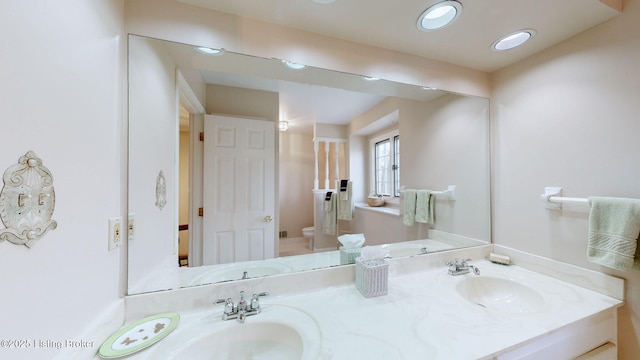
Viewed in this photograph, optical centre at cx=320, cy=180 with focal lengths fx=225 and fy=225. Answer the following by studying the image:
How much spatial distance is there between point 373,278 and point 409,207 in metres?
0.69

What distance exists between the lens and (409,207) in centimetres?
160

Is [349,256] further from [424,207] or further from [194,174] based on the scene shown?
[194,174]

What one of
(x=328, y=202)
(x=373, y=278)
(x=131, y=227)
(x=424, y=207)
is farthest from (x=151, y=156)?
(x=424, y=207)

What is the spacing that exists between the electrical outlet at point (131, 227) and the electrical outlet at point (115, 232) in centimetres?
4

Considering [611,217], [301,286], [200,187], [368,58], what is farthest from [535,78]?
[200,187]

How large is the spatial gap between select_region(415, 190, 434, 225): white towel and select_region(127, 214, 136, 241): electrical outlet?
63.5 inches

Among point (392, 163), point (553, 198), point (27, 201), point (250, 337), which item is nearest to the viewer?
point (27, 201)

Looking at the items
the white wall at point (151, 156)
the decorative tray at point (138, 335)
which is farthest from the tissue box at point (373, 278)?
the white wall at point (151, 156)

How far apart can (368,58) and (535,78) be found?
3.47ft

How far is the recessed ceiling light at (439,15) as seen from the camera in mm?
1030

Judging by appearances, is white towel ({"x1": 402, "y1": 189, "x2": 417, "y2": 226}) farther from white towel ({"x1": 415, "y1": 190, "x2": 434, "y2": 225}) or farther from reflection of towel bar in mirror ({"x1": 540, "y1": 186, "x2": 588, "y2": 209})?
reflection of towel bar in mirror ({"x1": 540, "y1": 186, "x2": 588, "y2": 209})

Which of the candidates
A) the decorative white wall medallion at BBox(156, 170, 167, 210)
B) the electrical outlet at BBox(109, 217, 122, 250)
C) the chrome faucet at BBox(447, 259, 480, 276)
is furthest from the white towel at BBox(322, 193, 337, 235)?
the electrical outlet at BBox(109, 217, 122, 250)

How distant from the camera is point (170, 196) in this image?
1119 mm

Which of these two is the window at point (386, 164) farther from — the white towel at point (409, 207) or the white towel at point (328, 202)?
the white towel at point (328, 202)
